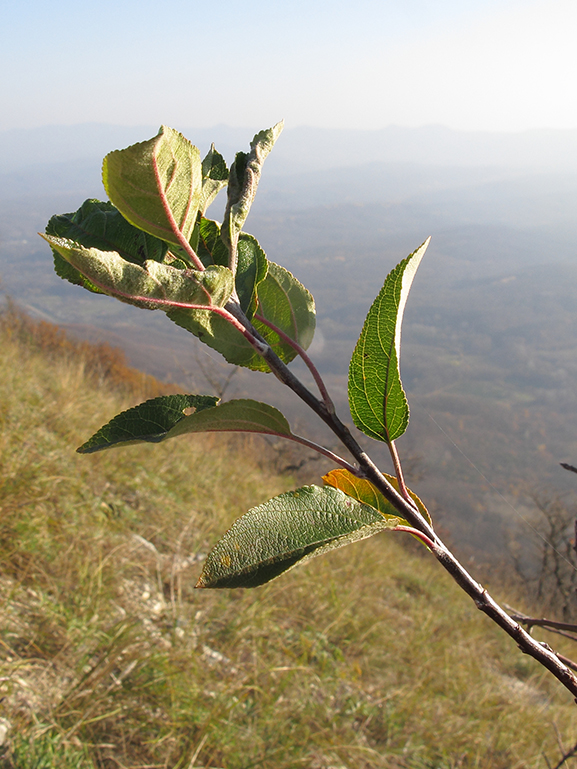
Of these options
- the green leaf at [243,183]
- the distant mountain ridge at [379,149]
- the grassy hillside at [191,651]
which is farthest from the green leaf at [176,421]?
the distant mountain ridge at [379,149]

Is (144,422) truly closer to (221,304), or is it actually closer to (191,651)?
(221,304)

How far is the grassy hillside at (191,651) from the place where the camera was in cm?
208

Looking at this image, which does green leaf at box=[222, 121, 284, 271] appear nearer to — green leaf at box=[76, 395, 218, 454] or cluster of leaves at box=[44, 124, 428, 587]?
cluster of leaves at box=[44, 124, 428, 587]

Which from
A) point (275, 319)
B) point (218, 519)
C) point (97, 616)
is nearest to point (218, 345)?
point (275, 319)

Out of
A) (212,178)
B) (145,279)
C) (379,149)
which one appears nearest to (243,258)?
(212,178)

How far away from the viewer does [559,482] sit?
2861cm

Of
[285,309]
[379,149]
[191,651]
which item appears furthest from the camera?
[379,149]

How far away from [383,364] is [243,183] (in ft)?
0.53

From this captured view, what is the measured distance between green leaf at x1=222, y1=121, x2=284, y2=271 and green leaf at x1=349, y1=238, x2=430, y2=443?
0.10m

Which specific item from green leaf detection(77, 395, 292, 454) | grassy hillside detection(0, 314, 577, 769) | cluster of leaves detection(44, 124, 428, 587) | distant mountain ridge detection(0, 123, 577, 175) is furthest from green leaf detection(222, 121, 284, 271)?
distant mountain ridge detection(0, 123, 577, 175)

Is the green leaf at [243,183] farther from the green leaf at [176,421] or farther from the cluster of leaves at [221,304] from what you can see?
the green leaf at [176,421]

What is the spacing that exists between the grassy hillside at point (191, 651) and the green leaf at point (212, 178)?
2.17 m

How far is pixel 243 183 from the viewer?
351 millimetres

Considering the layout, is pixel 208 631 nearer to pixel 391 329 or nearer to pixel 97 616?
pixel 97 616
